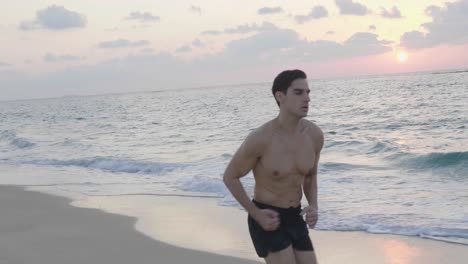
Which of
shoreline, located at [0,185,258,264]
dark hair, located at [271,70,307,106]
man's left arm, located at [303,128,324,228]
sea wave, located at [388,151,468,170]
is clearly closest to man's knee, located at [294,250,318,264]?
man's left arm, located at [303,128,324,228]

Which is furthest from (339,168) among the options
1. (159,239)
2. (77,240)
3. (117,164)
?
(77,240)

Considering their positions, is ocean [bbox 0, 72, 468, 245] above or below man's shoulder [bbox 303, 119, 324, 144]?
below

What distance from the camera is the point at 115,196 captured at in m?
11.3

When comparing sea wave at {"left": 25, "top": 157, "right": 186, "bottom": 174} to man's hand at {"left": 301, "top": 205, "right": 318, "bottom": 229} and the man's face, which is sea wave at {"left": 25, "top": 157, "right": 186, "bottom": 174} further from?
the man's face

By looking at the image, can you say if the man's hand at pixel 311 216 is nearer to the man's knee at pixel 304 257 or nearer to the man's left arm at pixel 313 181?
the man's left arm at pixel 313 181

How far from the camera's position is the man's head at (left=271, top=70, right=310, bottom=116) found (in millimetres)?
3684

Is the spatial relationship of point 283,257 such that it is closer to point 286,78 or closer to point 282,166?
point 282,166

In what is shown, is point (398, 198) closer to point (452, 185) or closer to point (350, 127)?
point (452, 185)

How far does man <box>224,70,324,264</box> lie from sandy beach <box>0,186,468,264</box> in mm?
2634

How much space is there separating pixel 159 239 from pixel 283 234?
3.95m

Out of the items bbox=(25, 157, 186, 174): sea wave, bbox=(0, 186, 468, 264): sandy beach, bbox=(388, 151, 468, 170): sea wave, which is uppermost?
bbox=(0, 186, 468, 264): sandy beach

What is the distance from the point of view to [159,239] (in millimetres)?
7441

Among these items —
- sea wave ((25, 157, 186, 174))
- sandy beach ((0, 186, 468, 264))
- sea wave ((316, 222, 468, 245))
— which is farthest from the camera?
sea wave ((25, 157, 186, 174))

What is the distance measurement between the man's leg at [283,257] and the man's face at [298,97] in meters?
0.93
